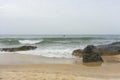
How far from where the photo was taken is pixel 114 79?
948cm

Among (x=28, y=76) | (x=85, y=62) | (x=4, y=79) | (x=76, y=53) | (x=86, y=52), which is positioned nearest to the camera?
(x=4, y=79)

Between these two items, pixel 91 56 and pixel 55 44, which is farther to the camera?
pixel 55 44

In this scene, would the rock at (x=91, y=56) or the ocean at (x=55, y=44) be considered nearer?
the rock at (x=91, y=56)

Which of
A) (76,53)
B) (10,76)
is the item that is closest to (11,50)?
(76,53)

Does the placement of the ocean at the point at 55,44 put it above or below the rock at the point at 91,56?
below

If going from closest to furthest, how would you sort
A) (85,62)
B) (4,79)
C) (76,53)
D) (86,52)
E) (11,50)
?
(4,79)
(85,62)
(86,52)
(76,53)
(11,50)

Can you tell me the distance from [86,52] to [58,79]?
805 cm

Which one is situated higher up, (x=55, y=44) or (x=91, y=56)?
(x=91, y=56)

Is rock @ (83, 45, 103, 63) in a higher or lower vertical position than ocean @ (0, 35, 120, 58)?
higher

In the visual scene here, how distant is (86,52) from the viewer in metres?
16.6

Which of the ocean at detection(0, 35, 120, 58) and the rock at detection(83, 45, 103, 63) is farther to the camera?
the ocean at detection(0, 35, 120, 58)

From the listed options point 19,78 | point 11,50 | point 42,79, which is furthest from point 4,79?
point 11,50

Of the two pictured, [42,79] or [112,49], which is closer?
[42,79]

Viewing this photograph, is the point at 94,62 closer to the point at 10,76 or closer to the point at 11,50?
the point at 10,76
